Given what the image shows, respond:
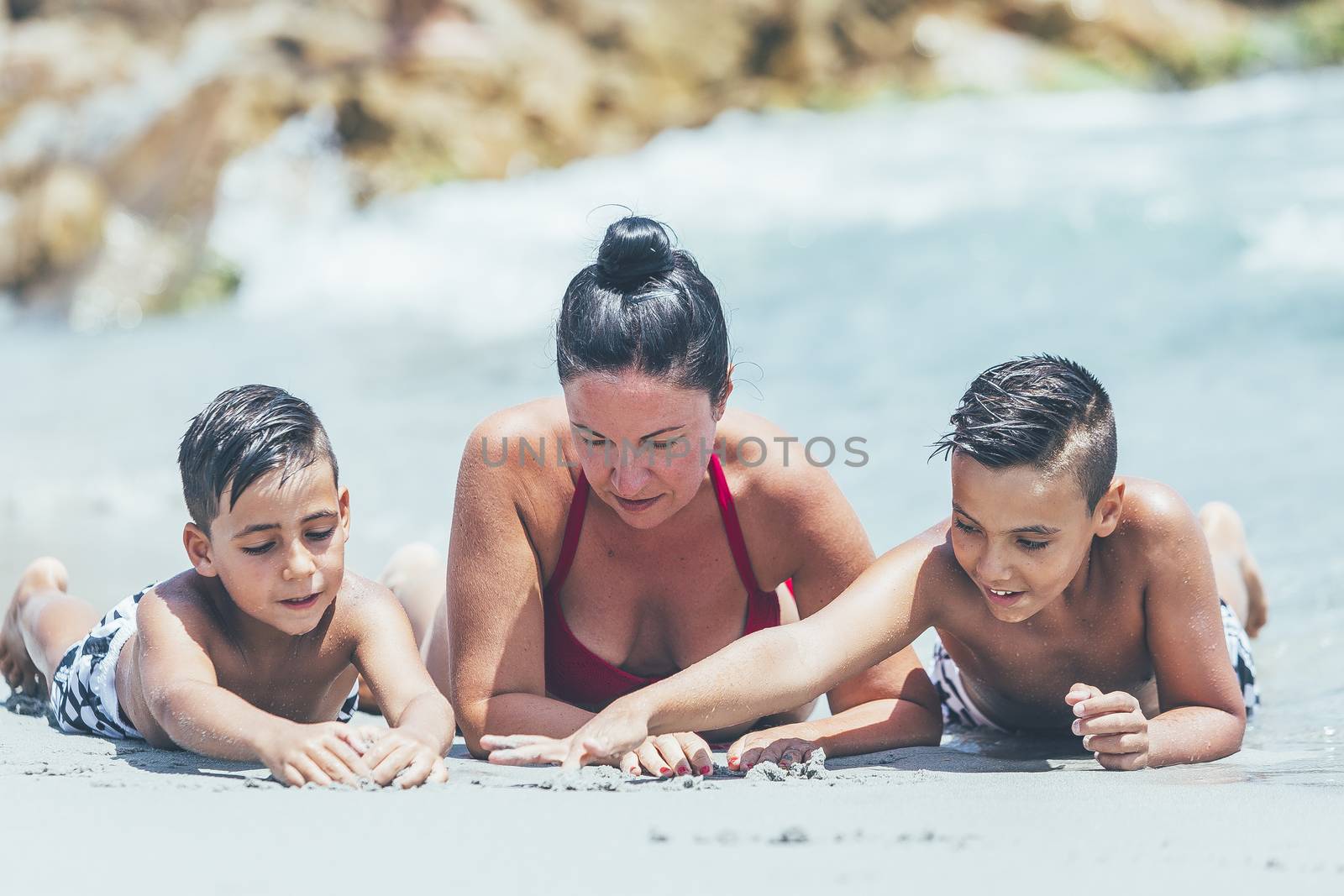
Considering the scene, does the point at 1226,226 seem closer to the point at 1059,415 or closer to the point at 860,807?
the point at 1059,415

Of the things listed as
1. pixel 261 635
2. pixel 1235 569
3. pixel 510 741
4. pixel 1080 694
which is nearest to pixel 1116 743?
pixel 1080 694

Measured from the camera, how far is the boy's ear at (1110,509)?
3.47 metres

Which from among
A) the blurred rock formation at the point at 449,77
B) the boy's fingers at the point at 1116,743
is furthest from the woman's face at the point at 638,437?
the blurred rock formation at the point at 449,77

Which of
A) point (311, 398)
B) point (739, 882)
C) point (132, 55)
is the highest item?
point (132, 55)

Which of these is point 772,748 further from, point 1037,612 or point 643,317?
point 643,317

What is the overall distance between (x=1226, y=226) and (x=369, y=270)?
25.1 ft

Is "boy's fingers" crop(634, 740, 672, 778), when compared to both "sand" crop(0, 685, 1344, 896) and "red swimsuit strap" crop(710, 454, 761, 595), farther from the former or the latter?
"red swimsuit strap" crop(710, 454, 761, 595)

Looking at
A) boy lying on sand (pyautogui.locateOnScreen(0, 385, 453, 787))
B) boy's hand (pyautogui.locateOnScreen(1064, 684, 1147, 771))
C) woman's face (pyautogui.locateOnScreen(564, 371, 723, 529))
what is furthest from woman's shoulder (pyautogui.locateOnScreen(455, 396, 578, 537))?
boy's hand (pyautogui.locateOnScreen(1064, 684, 1147, 771))

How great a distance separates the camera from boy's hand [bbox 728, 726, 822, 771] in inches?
131

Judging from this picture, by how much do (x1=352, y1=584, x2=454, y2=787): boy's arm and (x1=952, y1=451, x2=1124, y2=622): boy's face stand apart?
4.17 feet

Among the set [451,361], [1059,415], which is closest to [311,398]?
[451,361]

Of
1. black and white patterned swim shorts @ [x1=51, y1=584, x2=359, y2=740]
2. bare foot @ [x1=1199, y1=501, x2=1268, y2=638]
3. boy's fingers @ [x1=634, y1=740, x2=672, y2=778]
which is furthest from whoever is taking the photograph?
bare foot @ [x1=1199, y1=501, x2=1268, y2=638]

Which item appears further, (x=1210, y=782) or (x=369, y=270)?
(x=369, y=270)

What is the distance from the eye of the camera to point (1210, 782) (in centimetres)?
316
